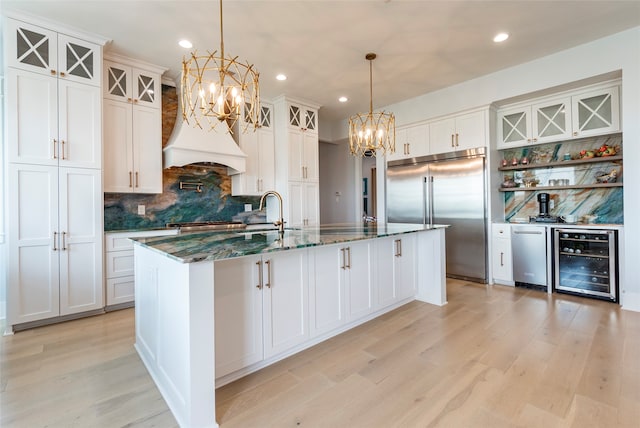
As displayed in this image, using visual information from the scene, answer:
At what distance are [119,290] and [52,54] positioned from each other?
8.04 feet

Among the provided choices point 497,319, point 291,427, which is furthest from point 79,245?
point 497,319

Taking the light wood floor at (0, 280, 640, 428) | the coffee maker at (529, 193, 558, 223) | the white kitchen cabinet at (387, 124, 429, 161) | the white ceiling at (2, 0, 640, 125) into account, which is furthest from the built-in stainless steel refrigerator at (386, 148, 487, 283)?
the light wood floor at (0, 280, 640, 428)

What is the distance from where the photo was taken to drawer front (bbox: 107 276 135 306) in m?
3.27

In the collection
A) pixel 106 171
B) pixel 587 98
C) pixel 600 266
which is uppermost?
pixel 587 98

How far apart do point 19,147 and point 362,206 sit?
5.47 m

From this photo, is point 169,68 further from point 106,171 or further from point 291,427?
point 291,427

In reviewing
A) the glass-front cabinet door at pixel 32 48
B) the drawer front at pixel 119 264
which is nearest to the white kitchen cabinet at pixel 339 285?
the drawer front at pixel 119 264

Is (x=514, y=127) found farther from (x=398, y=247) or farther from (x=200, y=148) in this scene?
Result: (x=200, y=148)

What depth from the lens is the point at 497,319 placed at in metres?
2.88

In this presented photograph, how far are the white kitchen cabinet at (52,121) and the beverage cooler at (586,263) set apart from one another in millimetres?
5347

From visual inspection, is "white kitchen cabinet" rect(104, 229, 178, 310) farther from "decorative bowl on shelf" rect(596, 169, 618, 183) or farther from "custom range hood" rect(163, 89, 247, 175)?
"decorative bowl on shelf" rect(596, 169, 618, 183)

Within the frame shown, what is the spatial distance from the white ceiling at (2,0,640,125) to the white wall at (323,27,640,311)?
0.13m

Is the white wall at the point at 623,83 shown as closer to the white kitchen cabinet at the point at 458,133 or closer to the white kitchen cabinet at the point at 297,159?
the white kitchen cabinet at the point at 458,133

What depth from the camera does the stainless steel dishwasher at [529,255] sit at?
12.4ft
